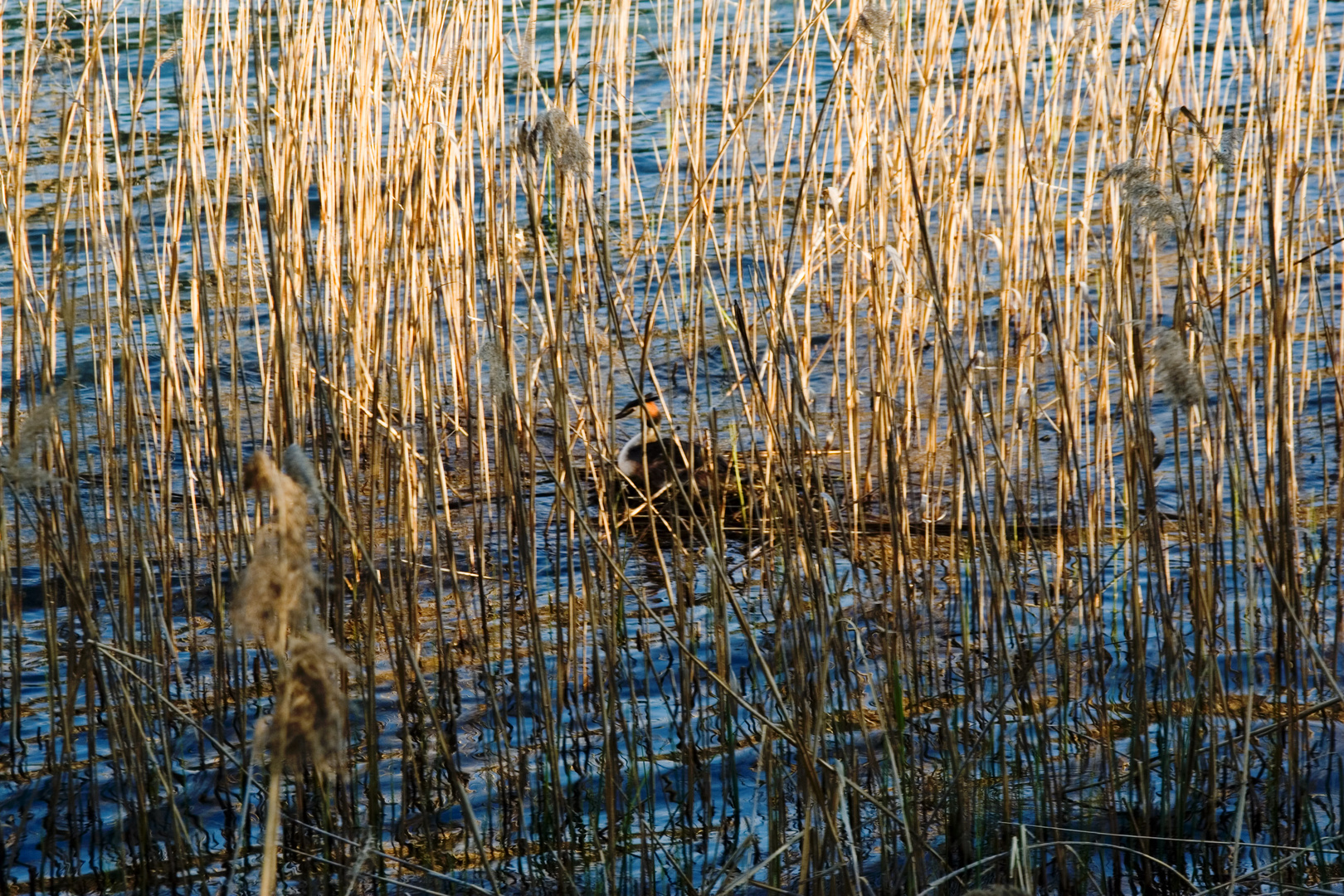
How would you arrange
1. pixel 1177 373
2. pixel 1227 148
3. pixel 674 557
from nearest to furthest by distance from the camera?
pixel 1177 373 < pixel 1227 148 < pixel 674 557

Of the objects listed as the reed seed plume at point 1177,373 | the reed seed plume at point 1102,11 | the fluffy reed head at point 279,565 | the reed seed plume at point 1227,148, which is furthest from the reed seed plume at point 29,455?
the reed seed plume at point 1102,11

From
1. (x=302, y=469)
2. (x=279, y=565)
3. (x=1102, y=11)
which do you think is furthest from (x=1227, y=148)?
(x=279, y=565)

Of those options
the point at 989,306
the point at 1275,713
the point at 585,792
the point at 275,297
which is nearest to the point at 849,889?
the point at 585,792

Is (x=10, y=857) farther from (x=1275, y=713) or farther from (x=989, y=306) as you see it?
(x=989, y=306)

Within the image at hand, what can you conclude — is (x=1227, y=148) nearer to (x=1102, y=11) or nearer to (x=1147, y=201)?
(x=1147, y=201)

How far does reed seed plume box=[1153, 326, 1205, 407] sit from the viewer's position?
1.42 metres

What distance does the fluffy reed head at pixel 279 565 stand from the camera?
2.55 feet

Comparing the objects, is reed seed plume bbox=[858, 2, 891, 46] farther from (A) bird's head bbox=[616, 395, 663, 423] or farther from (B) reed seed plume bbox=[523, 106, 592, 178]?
(A) bird's head bbox=[616, 395, 663, 423]

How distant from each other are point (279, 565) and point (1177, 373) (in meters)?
1.02

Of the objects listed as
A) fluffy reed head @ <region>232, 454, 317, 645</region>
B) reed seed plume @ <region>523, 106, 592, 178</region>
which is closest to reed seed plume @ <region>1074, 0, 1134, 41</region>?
reed seed plume @ <region>523, 106, 592, 178</region>

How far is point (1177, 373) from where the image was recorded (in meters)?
1.42

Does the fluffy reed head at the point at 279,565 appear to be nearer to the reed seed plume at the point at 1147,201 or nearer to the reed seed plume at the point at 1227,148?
the reed seed plume at the point at 1147,201

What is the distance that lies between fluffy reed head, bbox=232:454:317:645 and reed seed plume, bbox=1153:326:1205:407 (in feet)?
3.25

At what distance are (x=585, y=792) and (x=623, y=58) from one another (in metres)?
1.52
